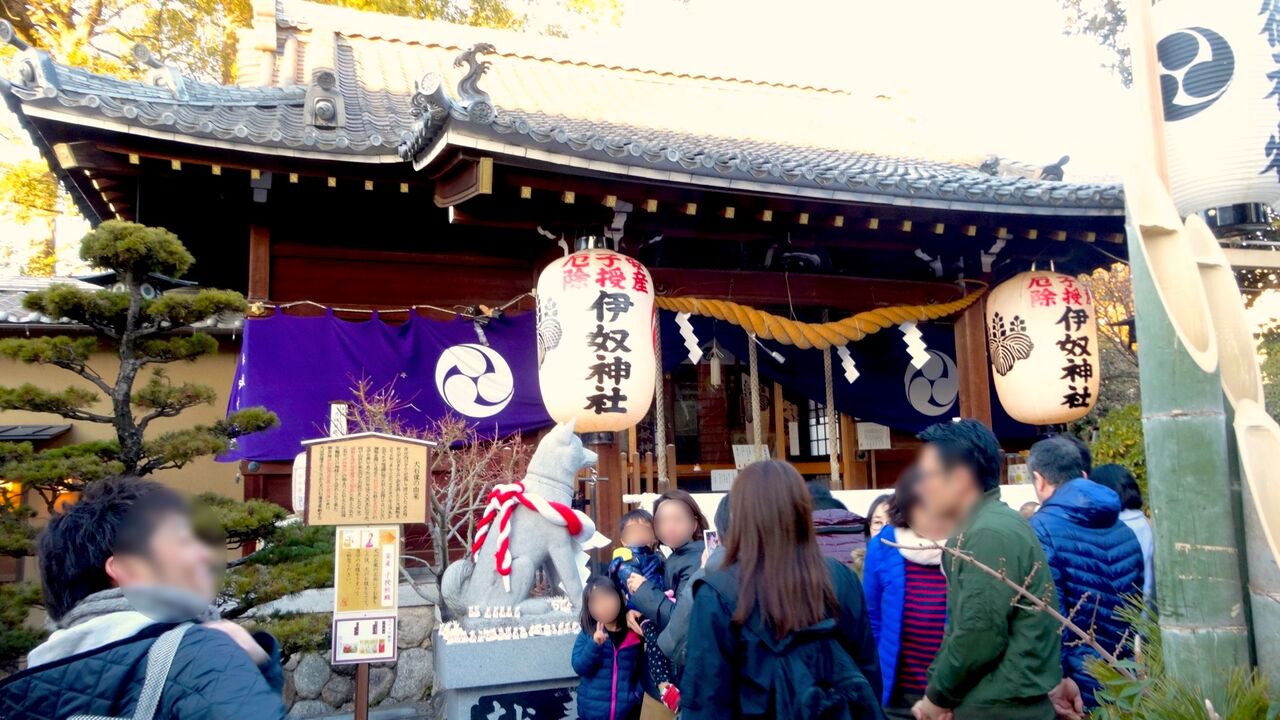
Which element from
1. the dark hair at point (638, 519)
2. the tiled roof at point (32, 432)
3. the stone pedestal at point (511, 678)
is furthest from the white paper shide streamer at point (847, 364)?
the tiled roof at point (32, 432)

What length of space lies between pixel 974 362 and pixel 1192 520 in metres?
6.70

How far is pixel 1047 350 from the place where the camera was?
7691 mm

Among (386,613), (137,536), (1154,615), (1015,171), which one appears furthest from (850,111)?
(137,536)

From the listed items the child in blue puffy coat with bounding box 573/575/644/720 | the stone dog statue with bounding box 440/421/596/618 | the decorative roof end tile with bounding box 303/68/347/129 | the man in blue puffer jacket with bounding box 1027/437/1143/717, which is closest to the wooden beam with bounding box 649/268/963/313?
the stone dog statue with bounding box 440/421/596/618

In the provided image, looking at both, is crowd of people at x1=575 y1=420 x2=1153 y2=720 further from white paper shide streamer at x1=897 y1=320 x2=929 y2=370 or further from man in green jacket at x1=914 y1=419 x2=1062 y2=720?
white paper shide streamer at x1=897 y1=320 x2=929 y2=370

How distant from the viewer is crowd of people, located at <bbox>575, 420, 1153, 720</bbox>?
219 cm

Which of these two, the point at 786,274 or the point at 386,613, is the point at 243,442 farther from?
the point at 786,274

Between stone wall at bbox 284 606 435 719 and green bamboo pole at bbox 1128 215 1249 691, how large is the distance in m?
5.95

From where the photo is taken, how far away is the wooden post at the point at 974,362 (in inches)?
319

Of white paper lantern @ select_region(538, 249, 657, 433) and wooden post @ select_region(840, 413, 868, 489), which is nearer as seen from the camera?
white paper lantern @ select_region(538, 249, 657, 433)

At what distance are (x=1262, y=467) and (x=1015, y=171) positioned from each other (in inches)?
359

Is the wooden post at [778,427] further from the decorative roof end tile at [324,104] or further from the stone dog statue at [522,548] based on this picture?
the decorative roof end tile at [324,104]

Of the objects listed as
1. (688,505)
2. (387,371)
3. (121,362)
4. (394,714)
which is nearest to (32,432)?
(387,371)

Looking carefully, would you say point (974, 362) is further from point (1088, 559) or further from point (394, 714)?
point (394, 714)
